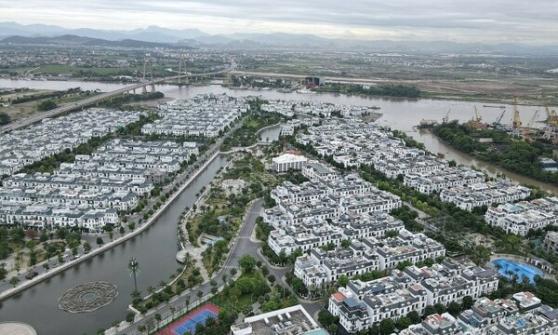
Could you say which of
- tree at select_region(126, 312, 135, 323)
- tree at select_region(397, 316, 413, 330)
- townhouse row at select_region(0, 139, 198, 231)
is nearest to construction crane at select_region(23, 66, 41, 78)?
townhouse row at select_region(0, 139, 198, 231)

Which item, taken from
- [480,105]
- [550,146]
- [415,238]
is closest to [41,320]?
[415,238]

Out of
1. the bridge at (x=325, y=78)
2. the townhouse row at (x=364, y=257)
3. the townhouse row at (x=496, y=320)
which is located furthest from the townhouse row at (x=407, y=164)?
the bridge at (x=325, y=78)

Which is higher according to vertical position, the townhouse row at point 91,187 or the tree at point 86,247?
the townhouse row at point 91,187

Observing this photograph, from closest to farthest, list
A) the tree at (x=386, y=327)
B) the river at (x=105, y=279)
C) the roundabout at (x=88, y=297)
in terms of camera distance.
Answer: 1. the tree at (x=386, y=327)
2. the river at (x=105, y=279)
3. the roundabout at (x=88, y=297)

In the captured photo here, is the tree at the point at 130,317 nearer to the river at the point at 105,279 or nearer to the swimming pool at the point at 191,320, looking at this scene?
the river at the point at 105,279

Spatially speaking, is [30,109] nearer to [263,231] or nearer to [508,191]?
[263,231]

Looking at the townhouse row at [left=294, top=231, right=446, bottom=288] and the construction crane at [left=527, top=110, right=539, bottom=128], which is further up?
the construction crane at [left=527, top=110, right=539, bottom=128]

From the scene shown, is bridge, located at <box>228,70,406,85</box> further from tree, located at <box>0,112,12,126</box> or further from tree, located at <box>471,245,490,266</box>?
tree, located at <box>471,245,490,266</box>
